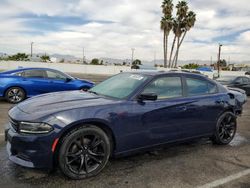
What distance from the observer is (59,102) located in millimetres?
3994

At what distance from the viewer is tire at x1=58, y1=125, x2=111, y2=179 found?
3596 mm

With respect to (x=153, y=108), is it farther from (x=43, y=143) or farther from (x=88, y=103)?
(x=43, y=143)

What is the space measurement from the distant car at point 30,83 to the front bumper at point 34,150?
20.1 ft

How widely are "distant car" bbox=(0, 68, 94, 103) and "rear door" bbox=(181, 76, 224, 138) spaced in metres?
5.15

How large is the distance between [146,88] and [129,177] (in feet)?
4.60

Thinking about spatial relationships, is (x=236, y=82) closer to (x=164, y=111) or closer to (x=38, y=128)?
(x=164, y=111)

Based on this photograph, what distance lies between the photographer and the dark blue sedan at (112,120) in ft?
11.5

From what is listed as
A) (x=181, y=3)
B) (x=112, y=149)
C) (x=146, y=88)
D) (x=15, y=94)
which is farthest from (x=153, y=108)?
(x=181, y=3)

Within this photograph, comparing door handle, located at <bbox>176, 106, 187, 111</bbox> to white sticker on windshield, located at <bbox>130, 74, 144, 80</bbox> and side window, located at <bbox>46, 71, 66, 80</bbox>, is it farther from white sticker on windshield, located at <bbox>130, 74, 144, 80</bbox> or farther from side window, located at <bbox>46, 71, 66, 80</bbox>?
side window, located at <bbox>46, 71, 66, 80</bbox>

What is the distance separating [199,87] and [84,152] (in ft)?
8.44

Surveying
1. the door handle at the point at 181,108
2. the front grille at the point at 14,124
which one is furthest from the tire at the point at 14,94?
the door handle at the point at 181,108

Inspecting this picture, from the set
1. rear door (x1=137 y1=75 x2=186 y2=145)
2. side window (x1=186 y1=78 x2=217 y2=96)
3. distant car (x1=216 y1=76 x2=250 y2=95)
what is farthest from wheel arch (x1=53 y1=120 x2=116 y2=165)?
distant car (x1=216 y1=76 x2=250 y2=95)

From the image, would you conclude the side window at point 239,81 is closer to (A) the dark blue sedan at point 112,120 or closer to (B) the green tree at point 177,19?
(A) the dark blue sedan at point 112,120

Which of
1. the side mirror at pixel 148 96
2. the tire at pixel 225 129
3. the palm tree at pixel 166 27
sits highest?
the palm tree at pixel 166 27
